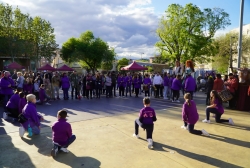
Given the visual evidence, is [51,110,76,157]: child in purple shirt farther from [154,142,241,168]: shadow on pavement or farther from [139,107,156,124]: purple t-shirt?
[154,142,241,168]: shadow on pavement

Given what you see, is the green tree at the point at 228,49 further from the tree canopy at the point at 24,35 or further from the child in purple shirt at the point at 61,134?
the child in purple shirt at the point at 61,134

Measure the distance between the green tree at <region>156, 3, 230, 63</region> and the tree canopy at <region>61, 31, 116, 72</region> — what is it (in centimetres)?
1420

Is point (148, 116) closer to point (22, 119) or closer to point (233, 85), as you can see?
point (22, 119)

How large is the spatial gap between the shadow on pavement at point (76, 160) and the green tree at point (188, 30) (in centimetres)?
3155

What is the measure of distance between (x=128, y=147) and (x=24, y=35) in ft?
106

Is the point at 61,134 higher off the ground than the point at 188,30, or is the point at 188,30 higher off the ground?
the point at 188,30

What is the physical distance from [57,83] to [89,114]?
533 cm

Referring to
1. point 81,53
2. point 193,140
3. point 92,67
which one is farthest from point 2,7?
point 193,140

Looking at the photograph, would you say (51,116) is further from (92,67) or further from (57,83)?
(92,67)

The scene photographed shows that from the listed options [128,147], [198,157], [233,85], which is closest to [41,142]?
[128,147]

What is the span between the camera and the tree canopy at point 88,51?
147 feet

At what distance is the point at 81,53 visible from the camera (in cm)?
4469

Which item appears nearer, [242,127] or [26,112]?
[26,112]

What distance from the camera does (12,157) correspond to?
4516 mm
